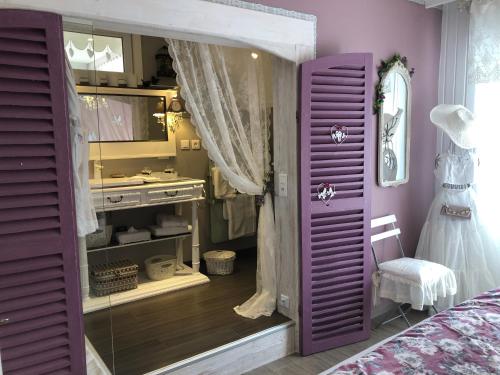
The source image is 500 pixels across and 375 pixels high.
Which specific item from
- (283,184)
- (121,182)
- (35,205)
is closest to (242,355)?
(283,184)

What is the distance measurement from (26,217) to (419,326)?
1728 millimetres

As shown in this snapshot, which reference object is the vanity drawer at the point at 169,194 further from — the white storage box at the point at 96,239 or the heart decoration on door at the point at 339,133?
the heart decoration on door at the point at 339,133

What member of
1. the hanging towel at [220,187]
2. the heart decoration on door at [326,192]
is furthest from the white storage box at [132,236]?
the heart decoration on door at [326,192]

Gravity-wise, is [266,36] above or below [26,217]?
above

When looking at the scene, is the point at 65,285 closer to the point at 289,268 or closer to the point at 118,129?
the point at 289,268

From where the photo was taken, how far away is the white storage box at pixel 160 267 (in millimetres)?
3848

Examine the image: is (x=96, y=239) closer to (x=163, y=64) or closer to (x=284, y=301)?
(x=284, y=301)

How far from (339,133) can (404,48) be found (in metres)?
1.19

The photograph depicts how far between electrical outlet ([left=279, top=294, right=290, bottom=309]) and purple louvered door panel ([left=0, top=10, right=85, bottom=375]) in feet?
4.98

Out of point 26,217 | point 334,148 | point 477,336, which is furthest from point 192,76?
point 477,336

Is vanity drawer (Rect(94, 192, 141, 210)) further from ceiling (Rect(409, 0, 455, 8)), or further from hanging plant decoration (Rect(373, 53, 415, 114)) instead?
ceiling (Rect(409, 0, 455, 8))

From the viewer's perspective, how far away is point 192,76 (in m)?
2.55

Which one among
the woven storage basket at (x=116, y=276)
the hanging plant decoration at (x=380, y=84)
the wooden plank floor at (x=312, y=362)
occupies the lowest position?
the wooden plank floor at (x=312, y=362)

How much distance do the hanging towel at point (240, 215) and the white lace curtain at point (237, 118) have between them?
1.34 metres
